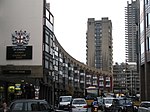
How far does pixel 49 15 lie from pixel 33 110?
4310 cm

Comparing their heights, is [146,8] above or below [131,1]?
below

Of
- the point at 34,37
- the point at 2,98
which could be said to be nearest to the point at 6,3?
the point at 34,37

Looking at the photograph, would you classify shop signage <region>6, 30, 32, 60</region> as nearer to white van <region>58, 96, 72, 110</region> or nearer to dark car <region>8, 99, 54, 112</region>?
white van <region>58, 96, 72, 110</region>

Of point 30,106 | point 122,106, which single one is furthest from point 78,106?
point 30,106

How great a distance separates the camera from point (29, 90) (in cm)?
5838

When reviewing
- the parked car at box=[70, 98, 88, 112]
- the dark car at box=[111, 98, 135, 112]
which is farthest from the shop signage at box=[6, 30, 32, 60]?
the dark car at box=[111, 98, 135, 112]

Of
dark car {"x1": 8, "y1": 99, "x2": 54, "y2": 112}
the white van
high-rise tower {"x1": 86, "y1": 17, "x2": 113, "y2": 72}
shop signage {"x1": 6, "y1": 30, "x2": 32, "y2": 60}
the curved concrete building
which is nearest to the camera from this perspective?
dark car {"x1": 8, "y1": 99, "x2": 54, "y2": 112}

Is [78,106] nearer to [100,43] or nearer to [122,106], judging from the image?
[122,106]

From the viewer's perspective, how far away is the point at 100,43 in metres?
188

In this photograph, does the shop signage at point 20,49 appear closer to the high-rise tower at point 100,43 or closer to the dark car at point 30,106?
the dark car at point 30,106

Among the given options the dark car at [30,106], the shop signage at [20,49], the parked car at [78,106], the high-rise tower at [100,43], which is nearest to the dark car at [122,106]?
the parked car at [78,106]

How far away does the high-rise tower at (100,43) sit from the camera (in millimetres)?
185750

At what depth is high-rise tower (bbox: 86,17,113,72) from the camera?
7313 inches

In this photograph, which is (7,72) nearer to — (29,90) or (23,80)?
(23,80)
